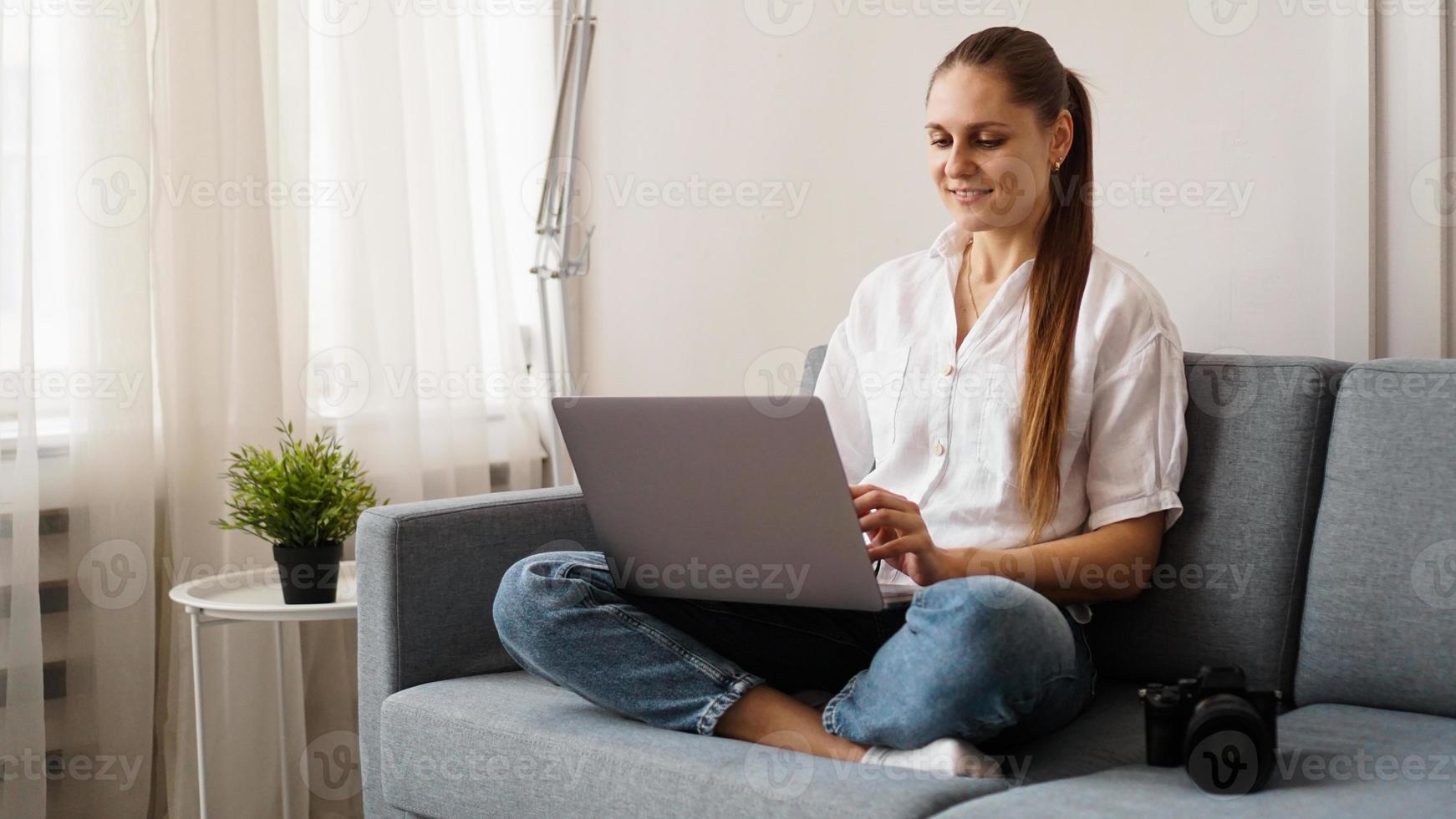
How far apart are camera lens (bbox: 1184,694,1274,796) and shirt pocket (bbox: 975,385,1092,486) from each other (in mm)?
394

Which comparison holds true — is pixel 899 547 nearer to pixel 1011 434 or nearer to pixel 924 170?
pixel 1011 434

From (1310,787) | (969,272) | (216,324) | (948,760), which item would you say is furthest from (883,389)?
(216,324)

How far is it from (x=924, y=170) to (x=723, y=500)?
3.29 ft

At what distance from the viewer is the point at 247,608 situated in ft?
5.32

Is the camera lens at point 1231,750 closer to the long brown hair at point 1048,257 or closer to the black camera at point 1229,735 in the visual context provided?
the black camera at point 1229,735

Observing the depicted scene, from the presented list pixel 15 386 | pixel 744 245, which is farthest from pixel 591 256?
pixel 15 386

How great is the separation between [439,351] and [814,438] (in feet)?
4.38

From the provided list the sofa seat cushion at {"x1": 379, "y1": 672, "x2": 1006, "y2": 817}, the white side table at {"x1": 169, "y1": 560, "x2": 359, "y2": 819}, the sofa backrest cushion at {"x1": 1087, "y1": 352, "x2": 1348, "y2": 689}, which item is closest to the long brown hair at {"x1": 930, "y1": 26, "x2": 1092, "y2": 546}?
the sofa backrest cushion at {"x1": 1087, "y1": 352, "x2": 1348, "y2": 689}

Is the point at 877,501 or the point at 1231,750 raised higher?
the point at 877,501

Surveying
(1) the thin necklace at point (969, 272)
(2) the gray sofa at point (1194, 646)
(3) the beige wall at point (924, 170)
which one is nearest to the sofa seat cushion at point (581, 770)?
(2) the gray sofa at point (1194, 646)

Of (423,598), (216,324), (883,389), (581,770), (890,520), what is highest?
(216,324)

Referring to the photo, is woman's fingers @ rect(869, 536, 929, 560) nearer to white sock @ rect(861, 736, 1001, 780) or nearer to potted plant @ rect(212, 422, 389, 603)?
white sock @ rect(861, 736, 1001, 780)

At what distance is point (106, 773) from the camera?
1873 millimetres

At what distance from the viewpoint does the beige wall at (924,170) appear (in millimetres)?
1559
